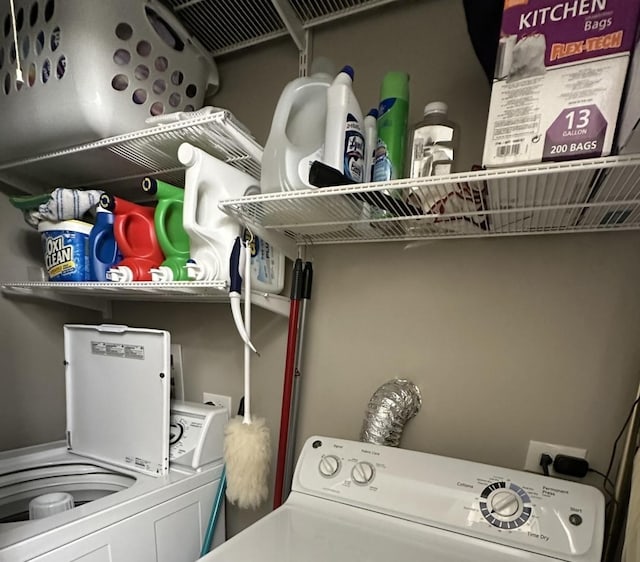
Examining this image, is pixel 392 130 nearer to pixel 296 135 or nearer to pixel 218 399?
pixel 296 135

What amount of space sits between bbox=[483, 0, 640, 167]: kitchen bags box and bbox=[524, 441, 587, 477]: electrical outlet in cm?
78

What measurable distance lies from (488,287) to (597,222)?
312 millimetres

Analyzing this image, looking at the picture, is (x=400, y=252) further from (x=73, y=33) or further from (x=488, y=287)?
(x=73, y=33)

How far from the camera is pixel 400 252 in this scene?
1282 millimetres

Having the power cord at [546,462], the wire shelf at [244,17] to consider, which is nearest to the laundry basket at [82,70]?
the wire shelf at [244,17]

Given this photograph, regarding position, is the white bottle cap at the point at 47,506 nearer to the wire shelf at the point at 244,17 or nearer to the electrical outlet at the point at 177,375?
the electrical outlet at the point at 177,375

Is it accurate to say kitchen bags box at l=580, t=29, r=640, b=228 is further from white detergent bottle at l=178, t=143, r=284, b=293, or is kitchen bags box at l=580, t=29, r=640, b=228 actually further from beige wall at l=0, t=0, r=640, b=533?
white detergent bottle at l=178, t=143, r=284, b=293

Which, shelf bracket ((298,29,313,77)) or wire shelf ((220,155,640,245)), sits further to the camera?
shelf bracket ((298,29,313,77))

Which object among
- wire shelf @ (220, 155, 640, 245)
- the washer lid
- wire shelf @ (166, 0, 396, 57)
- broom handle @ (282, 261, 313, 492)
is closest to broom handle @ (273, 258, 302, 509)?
Answer: broom handle @ (282, 261, 313, 492)

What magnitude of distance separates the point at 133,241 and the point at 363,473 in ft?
3.18

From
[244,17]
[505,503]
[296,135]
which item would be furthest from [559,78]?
[244,17]

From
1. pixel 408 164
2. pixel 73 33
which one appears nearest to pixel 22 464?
pixel 73 33

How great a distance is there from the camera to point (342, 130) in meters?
0.95

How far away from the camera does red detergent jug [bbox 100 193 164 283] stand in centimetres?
120
